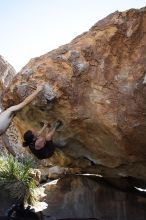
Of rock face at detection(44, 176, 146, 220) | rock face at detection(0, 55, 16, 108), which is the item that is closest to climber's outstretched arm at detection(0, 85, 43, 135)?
rock face at detection(44, 176, 146, 220)

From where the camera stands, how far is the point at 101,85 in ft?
27.3

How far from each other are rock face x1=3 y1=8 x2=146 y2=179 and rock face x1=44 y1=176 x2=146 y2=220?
2459 mm

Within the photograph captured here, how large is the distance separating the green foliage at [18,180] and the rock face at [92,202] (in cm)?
142

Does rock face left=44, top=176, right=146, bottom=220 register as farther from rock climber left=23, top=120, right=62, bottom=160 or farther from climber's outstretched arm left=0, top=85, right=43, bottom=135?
climber's outstretched arm left=0, top=85, right=43, bottom=135

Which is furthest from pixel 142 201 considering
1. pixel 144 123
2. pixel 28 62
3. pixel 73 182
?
pixel 28 62

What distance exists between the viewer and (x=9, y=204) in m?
12.7

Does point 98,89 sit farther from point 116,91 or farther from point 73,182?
point 73,182

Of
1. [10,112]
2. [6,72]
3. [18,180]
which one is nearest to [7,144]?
[6,72]

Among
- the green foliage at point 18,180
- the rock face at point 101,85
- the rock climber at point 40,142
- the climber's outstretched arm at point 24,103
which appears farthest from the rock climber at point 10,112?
the green foliage at point 18,180

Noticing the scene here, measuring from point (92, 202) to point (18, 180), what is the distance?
3.31 meters

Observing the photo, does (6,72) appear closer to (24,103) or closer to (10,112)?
(24,103)

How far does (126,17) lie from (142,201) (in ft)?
19.7

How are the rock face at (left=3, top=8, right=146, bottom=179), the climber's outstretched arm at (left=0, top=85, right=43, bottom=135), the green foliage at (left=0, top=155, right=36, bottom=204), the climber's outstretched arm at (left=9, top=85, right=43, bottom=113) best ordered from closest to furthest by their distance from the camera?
the climber's outstretched arm at (left=0, top=85, right=43, bottom=135)
the rock face at (left=3, top=8, right=146, bottom=179)
the climber's outstretched arm at (left=9, top=85, right=43, bottom=113)
the green foliage at (left=0, top=155, right=36, bottom=204)

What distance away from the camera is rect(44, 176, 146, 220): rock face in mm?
10930
